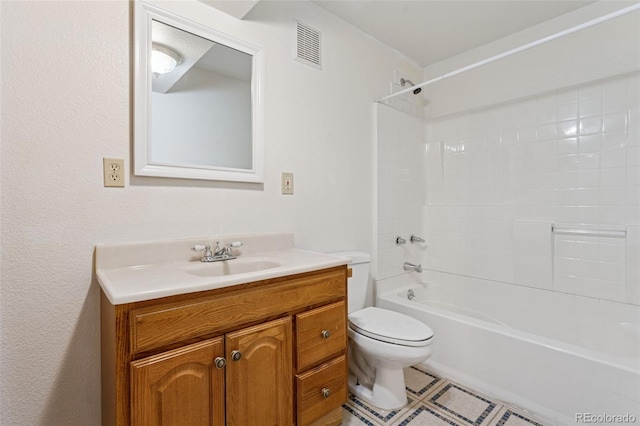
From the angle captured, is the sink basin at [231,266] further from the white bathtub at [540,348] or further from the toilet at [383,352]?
the white bathtub at [540,348]

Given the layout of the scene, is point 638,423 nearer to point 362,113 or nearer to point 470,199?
point 470,199

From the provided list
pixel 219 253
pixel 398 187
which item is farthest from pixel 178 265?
pixel 398 187

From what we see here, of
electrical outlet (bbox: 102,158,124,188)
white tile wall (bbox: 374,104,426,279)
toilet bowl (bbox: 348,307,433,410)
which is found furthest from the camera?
white tile wall (bbox: 374,104,426,279)

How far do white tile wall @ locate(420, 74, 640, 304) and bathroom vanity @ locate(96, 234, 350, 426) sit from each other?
1.57 m

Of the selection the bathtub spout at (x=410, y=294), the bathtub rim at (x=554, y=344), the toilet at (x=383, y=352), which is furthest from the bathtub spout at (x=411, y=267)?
the toilet at (x=383, y=352)

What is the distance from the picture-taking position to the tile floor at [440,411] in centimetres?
146

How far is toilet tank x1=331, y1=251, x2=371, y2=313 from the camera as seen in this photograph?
1895 mm

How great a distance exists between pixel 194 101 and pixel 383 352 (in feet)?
5.11

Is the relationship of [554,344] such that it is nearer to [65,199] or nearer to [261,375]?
[261,375]

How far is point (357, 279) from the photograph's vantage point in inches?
76.0

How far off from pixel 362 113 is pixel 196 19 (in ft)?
3.94

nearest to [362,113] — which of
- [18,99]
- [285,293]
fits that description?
[285,293]

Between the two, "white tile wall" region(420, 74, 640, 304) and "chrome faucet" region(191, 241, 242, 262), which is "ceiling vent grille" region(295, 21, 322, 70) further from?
"white tile wall" region(420, 74, 640, 304)

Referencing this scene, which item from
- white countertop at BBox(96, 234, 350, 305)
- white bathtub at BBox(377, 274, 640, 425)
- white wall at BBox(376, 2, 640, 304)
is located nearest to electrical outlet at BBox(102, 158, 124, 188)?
white countertop at BBox(96, 234, 350, 305)
